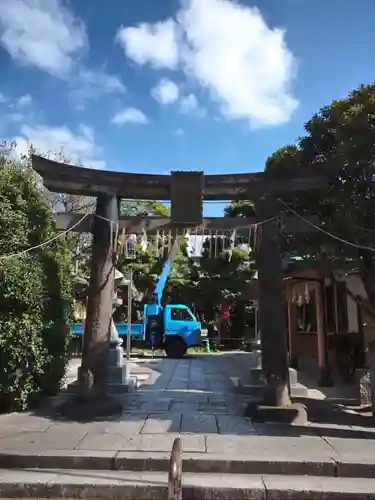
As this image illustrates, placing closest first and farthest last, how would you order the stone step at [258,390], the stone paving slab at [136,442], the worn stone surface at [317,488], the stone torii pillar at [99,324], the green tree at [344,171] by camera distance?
the worn stone surface at [317,488] < the stone paving slab at [136,442] < the green tree at [344,171] < the stone torii pillar at [99,324] < the stone step at [258,390]

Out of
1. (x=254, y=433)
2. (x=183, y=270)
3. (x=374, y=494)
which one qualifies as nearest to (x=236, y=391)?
(x=254, y=433)

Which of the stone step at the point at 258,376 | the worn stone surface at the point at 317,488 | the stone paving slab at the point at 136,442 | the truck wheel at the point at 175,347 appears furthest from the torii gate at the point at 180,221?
the truck wheel at the point at 175,347

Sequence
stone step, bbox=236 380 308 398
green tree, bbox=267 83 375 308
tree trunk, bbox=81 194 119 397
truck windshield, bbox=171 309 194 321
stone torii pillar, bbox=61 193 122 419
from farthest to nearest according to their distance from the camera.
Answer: truck windshield, bbox=171 309 194 321 < stone step, bbox=236 380 308 398 < tree trunk, bbox=81 194 119 397 < stone torii pillar, bbox=61 193 122 419 < green tree, bbox=267 83 375 308

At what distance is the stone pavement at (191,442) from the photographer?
17.1ft

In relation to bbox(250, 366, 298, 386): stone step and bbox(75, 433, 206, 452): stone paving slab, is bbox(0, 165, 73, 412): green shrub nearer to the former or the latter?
bbox(75, 433, 206, 452): stone paving slab

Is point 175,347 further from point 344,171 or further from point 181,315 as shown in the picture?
point 344,171

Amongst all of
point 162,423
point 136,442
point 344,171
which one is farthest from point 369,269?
point 136,442

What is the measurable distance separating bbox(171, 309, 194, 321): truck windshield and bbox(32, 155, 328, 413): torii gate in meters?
13.3

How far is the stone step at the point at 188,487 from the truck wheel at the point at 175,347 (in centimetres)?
1609

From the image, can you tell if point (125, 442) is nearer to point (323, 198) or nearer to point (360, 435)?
point (360, 435)

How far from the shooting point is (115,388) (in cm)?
972

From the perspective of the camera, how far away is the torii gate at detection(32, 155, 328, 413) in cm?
767

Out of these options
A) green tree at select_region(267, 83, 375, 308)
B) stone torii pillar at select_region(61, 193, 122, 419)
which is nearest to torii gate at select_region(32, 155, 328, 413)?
stone torii pillar at select_region(61, 193, 122, 419)

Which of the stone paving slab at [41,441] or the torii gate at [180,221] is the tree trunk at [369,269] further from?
Result: the stone paving slab at [41,441]
